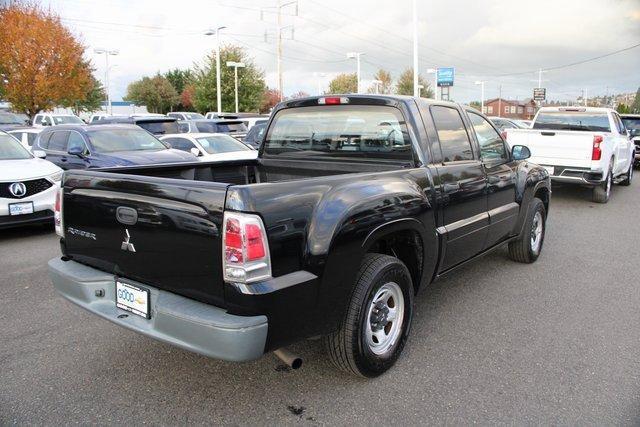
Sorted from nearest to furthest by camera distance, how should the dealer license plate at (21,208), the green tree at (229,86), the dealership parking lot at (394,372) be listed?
the dealership parking lot at (394,372) < the dealer license plate at (21,208) < the green tree at (229,86)

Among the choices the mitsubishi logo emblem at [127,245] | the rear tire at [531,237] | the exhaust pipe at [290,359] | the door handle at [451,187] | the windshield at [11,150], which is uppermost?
the windshield at [11,150]

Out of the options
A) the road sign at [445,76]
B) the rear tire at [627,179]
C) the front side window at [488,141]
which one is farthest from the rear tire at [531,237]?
the road sign at [445,76]

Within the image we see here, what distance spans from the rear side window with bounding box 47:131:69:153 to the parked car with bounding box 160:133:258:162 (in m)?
2.78

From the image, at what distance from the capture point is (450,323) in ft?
13.8

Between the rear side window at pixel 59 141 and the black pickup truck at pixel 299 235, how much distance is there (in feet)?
23.9

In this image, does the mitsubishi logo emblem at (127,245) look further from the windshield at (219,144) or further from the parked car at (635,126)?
the parked car at (635,126)

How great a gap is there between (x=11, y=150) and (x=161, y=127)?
23.3ft

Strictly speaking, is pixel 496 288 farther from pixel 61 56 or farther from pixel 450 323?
pixel 61 56

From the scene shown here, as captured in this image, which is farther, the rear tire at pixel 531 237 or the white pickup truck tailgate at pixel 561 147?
the white pickup truck tailgate at pixel 561 147

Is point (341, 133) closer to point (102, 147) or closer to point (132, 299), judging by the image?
point (132, 299)

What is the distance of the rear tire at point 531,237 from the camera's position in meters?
5.55

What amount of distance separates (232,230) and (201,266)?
0.31m

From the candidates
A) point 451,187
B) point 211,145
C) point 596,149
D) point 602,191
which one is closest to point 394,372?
point 451,187

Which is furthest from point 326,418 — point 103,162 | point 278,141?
point 103,162
